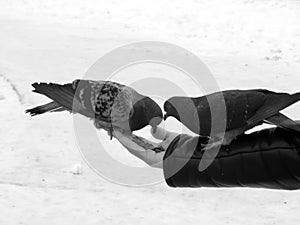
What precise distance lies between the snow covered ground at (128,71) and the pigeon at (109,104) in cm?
230

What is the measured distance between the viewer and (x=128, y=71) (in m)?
9.73

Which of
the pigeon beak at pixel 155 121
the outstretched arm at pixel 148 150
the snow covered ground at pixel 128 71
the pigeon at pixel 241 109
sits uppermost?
the pigeon at pixel 241 109

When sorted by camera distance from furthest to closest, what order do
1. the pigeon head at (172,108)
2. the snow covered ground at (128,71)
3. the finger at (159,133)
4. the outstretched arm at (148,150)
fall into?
the snow covered ground at (128,71) < the pigeon head at (172,108) < the finger at (159,133) < the outstretched arm at (148,150)

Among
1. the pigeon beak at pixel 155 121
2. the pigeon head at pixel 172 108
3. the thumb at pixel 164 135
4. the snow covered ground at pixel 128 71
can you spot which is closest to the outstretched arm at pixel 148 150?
the thumb at pixel 164 135

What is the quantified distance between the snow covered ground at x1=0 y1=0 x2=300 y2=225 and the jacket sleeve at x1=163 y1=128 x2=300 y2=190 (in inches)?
108

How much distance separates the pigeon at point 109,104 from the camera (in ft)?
8.54

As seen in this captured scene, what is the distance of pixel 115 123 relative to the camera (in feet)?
8.46

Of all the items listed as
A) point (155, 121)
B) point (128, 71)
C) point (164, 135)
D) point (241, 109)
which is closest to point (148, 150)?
point (164, 135)

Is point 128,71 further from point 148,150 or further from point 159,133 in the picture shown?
point 148,150

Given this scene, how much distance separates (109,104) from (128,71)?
7058 mm

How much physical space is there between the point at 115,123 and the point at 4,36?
10797mm

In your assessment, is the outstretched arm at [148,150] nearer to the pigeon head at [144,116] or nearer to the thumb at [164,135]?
the thumb at [164,135]

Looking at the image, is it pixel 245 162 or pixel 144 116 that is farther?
pixel 144 116

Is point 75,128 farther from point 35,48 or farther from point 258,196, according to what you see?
point 35,48
